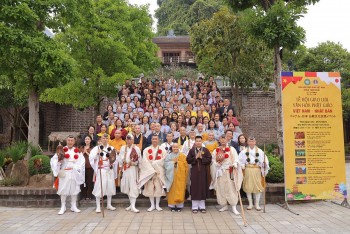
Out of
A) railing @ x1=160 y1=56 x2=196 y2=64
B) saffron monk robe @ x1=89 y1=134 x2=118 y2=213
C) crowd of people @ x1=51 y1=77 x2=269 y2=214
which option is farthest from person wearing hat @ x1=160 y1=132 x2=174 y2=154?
railing @ x1=160 y1=56 x2=196 y2=64

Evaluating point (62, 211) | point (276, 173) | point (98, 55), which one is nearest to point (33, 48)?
point (62, 211)

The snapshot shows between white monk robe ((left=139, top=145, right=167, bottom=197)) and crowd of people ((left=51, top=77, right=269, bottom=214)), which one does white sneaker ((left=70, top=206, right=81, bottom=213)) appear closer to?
crowd of people ((left=51, top=77, right=269, bottom=214))

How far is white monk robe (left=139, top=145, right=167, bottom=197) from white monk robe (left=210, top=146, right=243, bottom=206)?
1.39m

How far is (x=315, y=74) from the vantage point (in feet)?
28.8

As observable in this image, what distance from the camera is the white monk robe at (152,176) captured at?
27.6ft

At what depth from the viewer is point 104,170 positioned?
27.7 ft

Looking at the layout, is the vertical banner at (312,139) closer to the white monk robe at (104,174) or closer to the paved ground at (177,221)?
the paved ground at (177,221)

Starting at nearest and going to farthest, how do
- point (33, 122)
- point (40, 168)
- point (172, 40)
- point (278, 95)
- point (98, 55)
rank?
1. point (40, 168)
2. point (278, 95)
3. point (33, 122)
4. point (98, 55)
5. point (172, 40)

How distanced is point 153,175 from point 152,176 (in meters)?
0.04

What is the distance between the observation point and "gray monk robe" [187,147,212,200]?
830 centimetres

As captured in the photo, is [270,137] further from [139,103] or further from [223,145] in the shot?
[223,145]

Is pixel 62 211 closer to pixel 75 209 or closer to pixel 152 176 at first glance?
pixel 75 209

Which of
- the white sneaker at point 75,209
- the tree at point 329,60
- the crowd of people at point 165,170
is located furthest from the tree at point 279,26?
the tree at point 329,60

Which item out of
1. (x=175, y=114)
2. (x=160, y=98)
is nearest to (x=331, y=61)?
(x=160, y=98)
